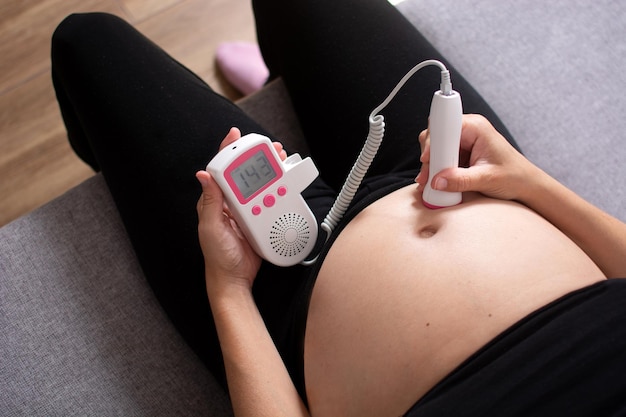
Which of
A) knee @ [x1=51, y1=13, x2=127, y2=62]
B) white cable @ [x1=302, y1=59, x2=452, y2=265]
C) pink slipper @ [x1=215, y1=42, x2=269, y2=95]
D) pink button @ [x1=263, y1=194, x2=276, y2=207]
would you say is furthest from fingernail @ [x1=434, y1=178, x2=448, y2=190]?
pink slipper @ [x1=215, y1=42, x2=269, y2=95]

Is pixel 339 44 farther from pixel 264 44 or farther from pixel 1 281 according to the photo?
pixel 1 281

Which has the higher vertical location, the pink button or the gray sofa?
the pink button

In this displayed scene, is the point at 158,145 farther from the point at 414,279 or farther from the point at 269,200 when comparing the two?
the point at 414,279

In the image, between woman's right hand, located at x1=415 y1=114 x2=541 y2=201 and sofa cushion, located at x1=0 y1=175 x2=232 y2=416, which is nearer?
woman's right hand, located at x1=415 y1=114 x2=541 y2=201

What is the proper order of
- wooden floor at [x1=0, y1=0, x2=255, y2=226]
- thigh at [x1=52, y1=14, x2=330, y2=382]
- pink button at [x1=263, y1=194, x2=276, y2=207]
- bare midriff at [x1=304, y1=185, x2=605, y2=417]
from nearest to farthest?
bare midriff at [x1=304, y1=185, x2=605, y2=417], pink button at [x1=263, y1=194, x2=276, y2=207], thigh at [x1=52, y1=14, x2=330, y2=382], wooden floor at [x1=0, y1=0, x2=255, y2=226]

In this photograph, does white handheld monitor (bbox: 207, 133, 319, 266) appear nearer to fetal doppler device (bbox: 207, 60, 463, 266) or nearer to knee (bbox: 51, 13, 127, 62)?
fetal doppler device (bbox: 207, 60, 463, 266)

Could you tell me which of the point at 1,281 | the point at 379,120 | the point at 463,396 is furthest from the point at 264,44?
the point at 463,396

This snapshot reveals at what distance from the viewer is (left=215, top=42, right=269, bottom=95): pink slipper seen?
1.45 metres

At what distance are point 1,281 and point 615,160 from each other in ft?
3.96

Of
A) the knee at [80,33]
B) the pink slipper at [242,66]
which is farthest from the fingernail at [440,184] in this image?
the pink slipper at [242,66]

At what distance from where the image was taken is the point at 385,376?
2.07 ft

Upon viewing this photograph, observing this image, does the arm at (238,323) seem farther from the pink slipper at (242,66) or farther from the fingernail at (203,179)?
the pink slipper at (242,66)

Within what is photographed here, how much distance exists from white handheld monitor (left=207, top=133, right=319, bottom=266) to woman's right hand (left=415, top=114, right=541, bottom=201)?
18 cm

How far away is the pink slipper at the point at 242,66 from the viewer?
4.76 feet
